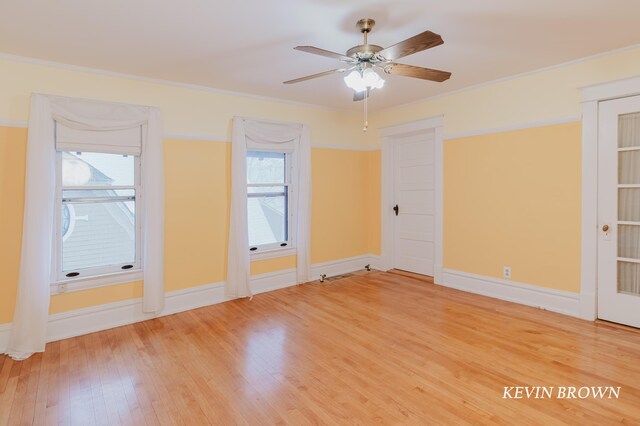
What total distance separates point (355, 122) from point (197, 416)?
4.70m

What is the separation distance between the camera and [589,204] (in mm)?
3461

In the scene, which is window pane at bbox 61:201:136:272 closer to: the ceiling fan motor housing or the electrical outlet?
the ceiling fan motor housing

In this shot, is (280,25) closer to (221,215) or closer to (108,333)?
(221,215)

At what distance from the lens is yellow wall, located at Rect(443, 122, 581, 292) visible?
3621 millimetres

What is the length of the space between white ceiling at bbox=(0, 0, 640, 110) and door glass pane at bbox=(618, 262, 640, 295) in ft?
6.62

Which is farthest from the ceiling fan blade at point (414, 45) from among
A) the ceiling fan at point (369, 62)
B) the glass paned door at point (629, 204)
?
the glass paned door at point (629, 204)

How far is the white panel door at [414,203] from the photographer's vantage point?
5.18 metres

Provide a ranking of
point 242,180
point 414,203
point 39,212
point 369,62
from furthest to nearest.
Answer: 1. point 414,203
2. point 242,180
3. point 39,212
4. point 369,62

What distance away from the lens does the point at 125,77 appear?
3.62 metres

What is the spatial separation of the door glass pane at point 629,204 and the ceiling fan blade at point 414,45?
2.63 m

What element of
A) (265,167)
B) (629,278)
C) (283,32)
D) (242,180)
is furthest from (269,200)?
(629,278)

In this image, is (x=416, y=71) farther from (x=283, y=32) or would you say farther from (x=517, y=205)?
(x=517, y=205)

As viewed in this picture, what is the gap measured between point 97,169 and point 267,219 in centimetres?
207

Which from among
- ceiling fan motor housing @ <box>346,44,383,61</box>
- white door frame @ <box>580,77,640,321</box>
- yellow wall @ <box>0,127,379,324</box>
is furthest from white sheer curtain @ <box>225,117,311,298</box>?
white door frame @ <box>580,77,640,321</box>
